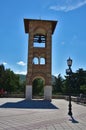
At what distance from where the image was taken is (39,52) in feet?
150

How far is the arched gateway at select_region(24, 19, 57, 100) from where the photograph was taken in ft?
145

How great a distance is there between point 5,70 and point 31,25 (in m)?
41.7

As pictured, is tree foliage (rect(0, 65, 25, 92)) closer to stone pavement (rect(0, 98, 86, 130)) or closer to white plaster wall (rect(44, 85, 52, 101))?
white plaster wall (rect(44, 85, 52, 101))

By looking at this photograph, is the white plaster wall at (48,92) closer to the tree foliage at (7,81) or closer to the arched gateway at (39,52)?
the arched gateway at (39,52)

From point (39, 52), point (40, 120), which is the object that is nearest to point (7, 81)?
point (39, 52)

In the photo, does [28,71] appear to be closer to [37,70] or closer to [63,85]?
[37,70]

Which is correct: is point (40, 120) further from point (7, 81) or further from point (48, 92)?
point (7, 81)

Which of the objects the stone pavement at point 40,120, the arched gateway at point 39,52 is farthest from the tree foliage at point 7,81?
the stone pavement at point 40,120

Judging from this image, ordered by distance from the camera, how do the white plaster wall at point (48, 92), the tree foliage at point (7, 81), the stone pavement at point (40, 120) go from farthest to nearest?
1. the tree foliage at point (7, 81)
2. the white plaster wall at point (48, 92)
3. the stone pavement at point (40, 120)

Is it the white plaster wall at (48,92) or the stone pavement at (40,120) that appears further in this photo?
the white plaster wall at (48,92)

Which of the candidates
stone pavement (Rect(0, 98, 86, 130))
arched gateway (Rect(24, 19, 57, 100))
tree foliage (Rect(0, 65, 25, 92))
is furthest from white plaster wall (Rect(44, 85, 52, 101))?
tree foliage (Rect(0, 65, 25, 92))

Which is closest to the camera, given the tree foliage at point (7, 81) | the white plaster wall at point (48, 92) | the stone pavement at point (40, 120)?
the stone pavement at point (40, 120)

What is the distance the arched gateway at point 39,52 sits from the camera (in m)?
44.2

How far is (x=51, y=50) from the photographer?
152ft
